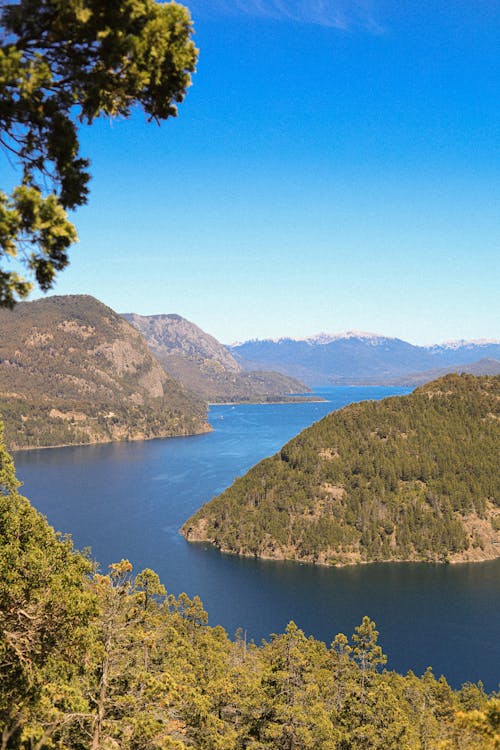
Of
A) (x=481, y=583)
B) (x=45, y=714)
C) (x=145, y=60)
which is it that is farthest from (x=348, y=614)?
(x=145, y=60)

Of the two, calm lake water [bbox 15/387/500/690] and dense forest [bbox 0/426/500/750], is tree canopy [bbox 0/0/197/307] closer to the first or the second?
dense forest [bbox 0/426/500/750]

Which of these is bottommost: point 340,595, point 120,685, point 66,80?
point 340,595

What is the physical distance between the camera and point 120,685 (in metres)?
26.7

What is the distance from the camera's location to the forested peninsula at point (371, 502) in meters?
158

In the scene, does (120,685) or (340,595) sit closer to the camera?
(120,685)

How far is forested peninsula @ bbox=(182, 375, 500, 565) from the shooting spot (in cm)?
15812

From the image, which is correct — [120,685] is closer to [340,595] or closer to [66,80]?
[66,80]

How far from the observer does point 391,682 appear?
63406 millimetres

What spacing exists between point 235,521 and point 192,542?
15016 mm

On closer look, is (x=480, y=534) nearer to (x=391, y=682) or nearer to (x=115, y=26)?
(x=391, y=682)

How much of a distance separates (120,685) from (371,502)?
158 m

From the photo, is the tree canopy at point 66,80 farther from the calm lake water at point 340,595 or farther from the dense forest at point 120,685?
the calm lake water at point 340,595

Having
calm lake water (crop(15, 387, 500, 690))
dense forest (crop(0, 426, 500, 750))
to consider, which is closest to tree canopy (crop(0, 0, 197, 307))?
dense forest (crop(0, 426, 500, 750))

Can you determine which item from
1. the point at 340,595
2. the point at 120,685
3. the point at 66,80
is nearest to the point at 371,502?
the point at 340,595
